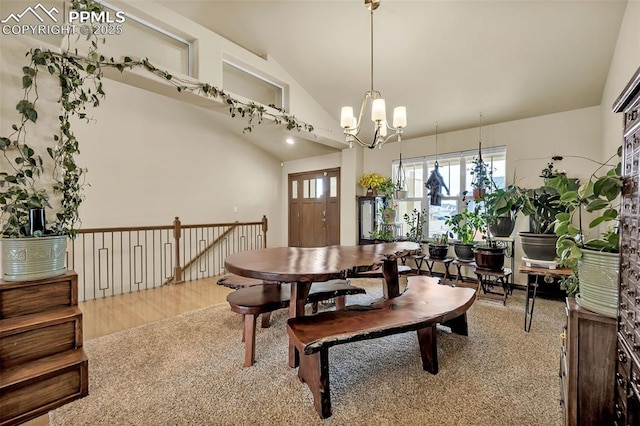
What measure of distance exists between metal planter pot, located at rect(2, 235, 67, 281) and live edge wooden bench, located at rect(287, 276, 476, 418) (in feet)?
4.94

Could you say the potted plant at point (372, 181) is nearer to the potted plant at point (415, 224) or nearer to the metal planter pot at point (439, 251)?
the potted plant at point (415, 224)

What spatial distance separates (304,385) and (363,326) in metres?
0.57

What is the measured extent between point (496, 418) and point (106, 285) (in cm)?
496

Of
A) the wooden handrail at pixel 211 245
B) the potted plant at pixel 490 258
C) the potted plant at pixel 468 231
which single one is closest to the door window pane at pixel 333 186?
the wooden handrail at pixel 211 245

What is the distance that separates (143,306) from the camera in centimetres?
330

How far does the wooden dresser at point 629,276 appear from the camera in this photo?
3.20ft

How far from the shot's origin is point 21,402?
5.03 ft

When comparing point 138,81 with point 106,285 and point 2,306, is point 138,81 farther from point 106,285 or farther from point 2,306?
point 106,285

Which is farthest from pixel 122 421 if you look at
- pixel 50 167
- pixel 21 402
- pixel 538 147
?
pixel 538 147

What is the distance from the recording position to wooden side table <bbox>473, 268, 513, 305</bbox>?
325cm

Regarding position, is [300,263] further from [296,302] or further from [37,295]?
[37,295]

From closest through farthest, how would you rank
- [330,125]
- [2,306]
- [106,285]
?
[2,306] → [106,285] → [330,125]

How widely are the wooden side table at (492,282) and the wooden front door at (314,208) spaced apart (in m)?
2.67

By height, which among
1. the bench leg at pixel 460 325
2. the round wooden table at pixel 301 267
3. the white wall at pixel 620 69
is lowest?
the bench leg at pixel 460 325
